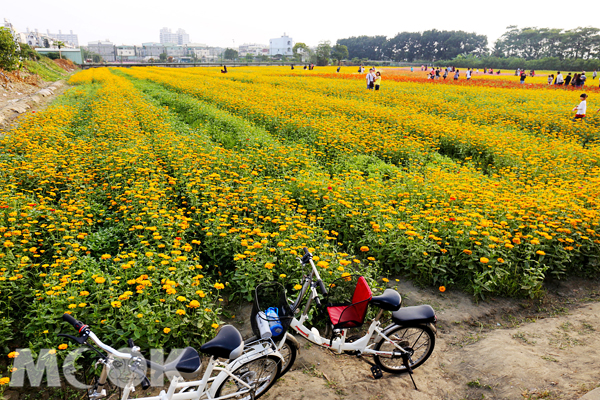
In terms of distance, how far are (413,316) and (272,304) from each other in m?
1.17

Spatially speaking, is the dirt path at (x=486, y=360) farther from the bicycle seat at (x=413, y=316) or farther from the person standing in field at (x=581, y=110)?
the person standing in field at (x=581, y=110)

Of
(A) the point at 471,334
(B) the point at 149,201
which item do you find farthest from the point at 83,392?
(A) the point at 471,334

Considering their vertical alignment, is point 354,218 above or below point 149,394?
above

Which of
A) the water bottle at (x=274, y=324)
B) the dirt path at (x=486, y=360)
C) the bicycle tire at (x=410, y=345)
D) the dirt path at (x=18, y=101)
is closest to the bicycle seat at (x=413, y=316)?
the bicycle tire at (x=410, y=345)

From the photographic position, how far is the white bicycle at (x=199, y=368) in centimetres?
176

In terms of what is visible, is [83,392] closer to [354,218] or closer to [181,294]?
[181,294]

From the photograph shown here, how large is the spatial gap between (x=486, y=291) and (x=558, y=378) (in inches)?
49.7

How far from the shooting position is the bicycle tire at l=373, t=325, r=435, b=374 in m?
2.91

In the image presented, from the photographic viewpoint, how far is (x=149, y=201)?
4.75 m

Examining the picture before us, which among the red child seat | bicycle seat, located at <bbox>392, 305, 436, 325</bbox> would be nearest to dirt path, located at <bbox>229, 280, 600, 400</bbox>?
the red child seat

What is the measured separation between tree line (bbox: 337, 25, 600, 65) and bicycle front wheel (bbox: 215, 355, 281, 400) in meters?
85.1

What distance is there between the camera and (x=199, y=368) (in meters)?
2.26

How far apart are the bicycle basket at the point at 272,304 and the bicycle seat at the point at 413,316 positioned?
2.96 feet

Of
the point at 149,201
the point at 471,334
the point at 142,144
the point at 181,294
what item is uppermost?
the point at 142,144
